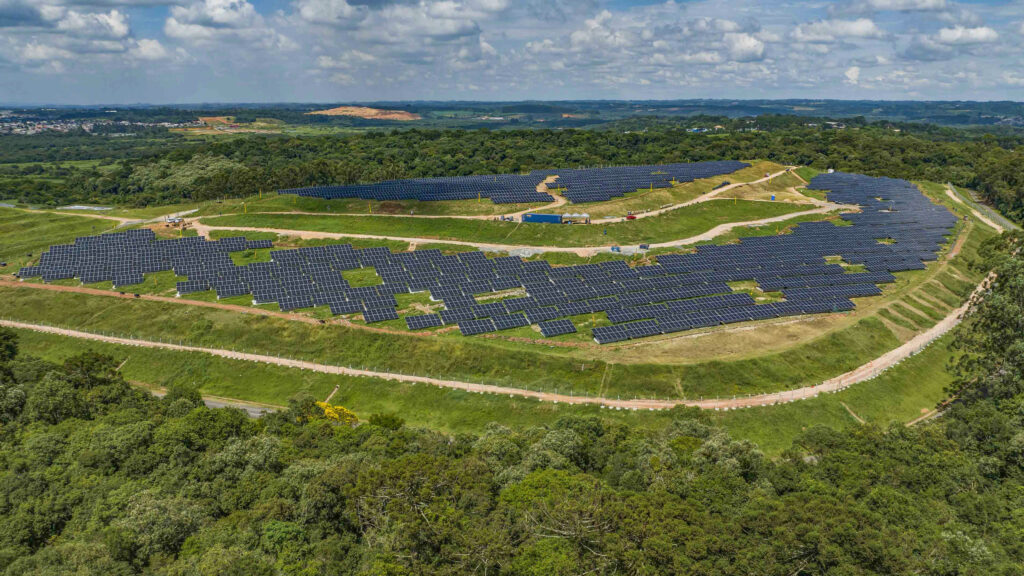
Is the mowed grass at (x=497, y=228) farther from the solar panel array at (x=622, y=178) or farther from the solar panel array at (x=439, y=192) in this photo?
the solar panel array at (x=622, y=178)

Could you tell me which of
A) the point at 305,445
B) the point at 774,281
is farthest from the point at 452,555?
the point at 774,281

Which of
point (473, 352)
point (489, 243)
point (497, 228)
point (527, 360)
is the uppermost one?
point (497, 228)

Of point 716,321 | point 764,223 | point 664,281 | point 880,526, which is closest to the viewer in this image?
point 880,526

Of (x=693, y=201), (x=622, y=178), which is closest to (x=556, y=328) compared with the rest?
(x=693, y=201)

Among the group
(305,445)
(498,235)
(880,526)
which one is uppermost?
(498,235)

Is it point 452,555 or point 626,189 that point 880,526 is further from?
point 626,189

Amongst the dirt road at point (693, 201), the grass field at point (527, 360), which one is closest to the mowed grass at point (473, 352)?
the grass field at point (527, 360)

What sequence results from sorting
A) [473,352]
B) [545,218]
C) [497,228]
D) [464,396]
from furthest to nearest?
1. [545,218]
2. [497,228]
3. [473,352]
4. [464,396]

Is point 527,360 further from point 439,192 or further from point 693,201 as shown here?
point 693,201
